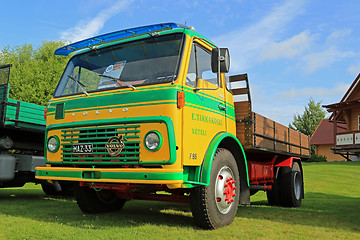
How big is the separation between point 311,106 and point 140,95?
63.0m

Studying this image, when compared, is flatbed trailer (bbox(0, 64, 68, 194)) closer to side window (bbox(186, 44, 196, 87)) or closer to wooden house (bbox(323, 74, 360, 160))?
side window (bbox(186, 44, 196, 87))

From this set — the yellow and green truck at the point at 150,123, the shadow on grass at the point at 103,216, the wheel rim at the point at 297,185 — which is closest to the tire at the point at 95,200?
the yellow and green truck at the point at 150,123

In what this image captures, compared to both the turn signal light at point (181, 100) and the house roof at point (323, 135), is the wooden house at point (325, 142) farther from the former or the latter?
the turn signal light at point (181, 100)

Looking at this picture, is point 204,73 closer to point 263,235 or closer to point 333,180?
point 263,235

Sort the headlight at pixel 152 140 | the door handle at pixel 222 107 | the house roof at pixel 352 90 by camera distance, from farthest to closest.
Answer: the house roof at pixel 352 90 < the door handle at pixel 222 107 < the headlight at pixel 152 140

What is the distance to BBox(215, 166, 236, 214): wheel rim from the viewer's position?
16.4 ft

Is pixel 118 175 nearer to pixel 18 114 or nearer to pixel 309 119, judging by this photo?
pixel 18 114

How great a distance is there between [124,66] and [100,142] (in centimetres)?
123

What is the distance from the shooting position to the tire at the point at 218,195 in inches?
183

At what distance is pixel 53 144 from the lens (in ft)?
17.0

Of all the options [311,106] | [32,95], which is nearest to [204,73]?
[32,95]

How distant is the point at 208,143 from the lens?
4988 millimetres

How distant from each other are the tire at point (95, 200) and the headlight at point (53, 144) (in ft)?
3.56

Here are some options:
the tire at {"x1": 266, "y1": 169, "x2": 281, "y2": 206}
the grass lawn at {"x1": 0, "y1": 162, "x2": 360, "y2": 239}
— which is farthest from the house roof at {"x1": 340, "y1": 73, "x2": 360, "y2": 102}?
the grass lawn at {"x1": 0, "y1": 162, "x2": 360, "y2": 239}
